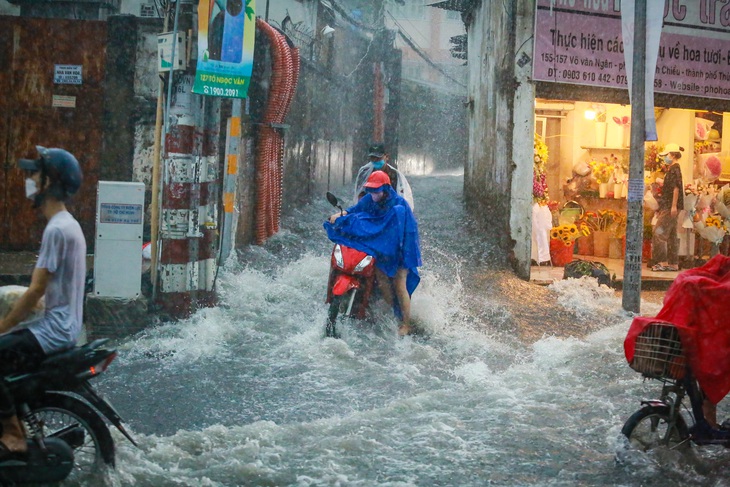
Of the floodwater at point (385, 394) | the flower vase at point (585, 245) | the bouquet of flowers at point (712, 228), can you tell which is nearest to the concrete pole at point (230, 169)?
the floodwater at point (385, 394)

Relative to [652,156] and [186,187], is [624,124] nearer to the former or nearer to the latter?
[652,156]

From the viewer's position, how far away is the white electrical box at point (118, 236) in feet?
26.8

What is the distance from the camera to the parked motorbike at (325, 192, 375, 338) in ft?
27.6

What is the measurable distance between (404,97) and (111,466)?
31.0 metres

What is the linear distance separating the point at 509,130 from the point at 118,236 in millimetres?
7149

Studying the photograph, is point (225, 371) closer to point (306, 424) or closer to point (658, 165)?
point (306, 424)

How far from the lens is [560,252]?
582 inches

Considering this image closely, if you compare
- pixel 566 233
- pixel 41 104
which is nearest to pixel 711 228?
pixel 566 233

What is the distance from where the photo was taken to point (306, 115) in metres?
18.8

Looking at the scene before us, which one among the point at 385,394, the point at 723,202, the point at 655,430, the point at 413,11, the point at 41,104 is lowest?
the point at 385,394

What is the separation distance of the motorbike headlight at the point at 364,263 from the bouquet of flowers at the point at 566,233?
6.97m

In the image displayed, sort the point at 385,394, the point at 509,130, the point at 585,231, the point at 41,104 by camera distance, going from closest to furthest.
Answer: the point at 385,394
the point at 41,104
the point at 509,130
the point at 585,231

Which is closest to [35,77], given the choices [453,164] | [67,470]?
[67,470]

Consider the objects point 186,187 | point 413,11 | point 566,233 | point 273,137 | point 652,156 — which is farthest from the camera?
point 413,11
